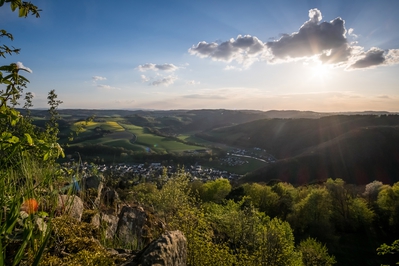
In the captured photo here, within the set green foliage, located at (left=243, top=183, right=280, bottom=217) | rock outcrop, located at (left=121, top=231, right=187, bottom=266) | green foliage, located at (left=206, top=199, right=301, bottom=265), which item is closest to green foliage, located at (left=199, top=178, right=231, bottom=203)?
green foliage, located at (left=243, top=183, right=280, bottom=217)

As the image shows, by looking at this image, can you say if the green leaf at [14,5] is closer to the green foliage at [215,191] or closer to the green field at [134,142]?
the green foliage at [215,191]

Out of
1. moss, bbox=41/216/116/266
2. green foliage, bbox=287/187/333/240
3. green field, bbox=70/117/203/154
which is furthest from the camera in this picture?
green field, bbox=70/117/203/154

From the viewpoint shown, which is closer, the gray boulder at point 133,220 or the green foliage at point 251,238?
the gray boulder at point 133,220

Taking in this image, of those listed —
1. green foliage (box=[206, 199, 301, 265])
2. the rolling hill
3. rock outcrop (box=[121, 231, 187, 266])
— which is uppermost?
rock outcrop (box=[121, 231, 187, 266])

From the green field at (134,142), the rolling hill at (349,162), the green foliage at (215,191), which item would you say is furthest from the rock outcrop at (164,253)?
the green field at (134,142)

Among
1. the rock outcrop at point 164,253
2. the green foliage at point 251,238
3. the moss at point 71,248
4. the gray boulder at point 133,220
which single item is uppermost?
the moss at point 71,248

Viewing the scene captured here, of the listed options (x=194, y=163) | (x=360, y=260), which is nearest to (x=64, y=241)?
(x=360, y=260)

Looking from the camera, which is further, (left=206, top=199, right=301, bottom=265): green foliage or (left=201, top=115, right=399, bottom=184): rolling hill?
(left=201, top=115, right=399, bottom=184): rolling hill

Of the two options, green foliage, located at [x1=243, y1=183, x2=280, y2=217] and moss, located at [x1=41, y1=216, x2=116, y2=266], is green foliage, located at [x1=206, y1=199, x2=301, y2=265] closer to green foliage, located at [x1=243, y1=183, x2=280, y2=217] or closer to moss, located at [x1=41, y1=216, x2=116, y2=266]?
moss, located at [x1=41, y1=216, x2=116, y2=266]

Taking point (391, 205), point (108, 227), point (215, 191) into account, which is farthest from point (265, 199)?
point (108, 227)

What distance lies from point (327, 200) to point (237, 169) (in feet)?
297

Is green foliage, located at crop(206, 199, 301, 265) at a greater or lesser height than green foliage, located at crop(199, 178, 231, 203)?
greater

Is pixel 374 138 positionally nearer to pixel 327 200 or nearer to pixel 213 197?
pixel 327 200

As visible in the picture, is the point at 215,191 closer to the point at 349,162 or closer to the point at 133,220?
the point at 133,220
